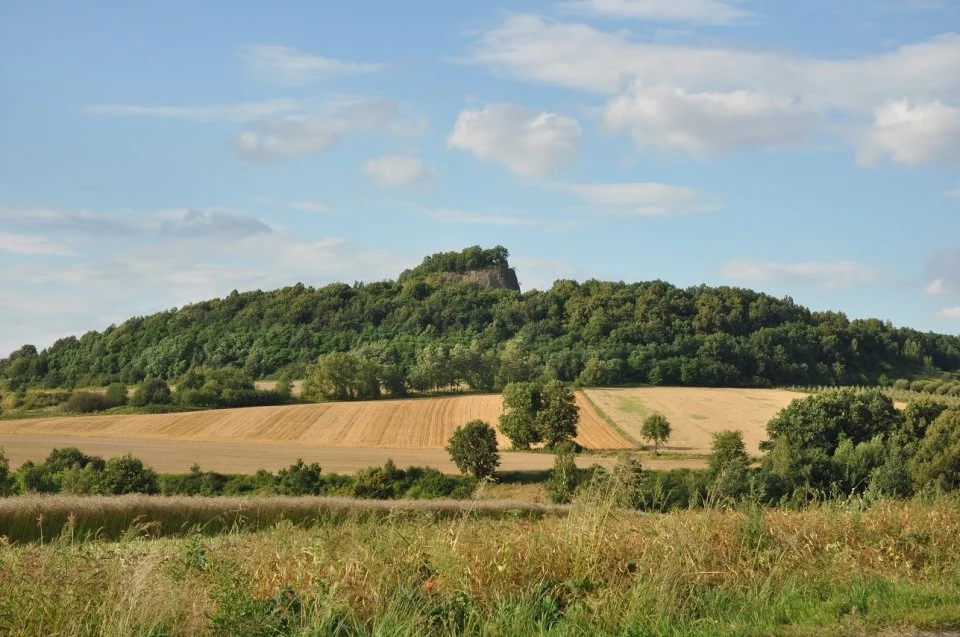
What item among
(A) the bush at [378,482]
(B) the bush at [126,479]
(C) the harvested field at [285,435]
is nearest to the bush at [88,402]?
(C) the harvested field at [285,435]

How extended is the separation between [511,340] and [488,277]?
40.6 meters

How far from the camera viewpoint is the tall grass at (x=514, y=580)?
6160mm

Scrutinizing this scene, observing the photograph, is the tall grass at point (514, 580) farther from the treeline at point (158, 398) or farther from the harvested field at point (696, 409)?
the treeline at point (158, 398)

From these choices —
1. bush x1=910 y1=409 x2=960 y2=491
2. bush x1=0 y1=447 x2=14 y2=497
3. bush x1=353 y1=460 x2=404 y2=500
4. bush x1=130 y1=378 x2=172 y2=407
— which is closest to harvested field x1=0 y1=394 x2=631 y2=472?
bush x1=353 y1=460 x2=404 y2=500

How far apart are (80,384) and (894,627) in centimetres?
8638

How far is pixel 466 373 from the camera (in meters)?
80.6

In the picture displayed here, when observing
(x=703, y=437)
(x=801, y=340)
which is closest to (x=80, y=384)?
(x=703, y=437)

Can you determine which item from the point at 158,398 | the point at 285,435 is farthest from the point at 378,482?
the point at 158,398

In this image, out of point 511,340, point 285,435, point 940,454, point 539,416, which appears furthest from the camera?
point 511,340

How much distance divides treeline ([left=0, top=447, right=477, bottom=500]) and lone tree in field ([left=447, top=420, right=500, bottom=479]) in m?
Result: 2.27

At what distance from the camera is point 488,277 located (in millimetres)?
131125

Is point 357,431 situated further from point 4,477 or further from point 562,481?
point 4,477

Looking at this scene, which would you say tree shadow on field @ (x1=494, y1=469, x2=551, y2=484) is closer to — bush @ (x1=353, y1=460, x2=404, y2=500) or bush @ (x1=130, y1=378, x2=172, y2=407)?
bush @ (x1=353, y1=460, x2=404, y2=500)

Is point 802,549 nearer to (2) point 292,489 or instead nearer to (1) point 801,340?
(2) point 292,489
